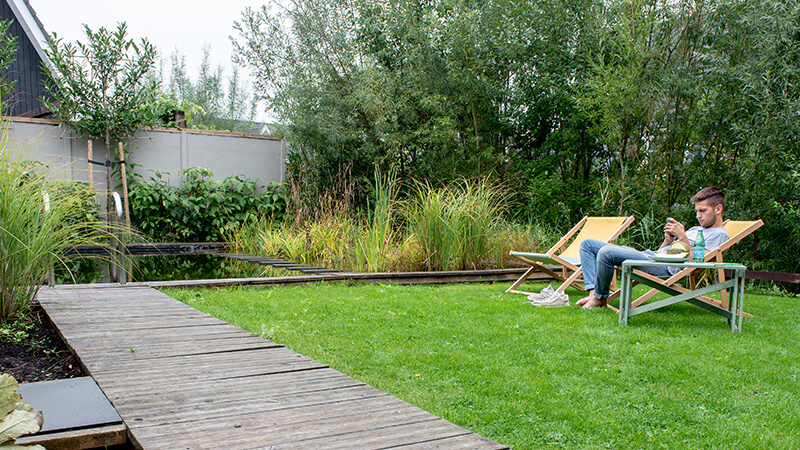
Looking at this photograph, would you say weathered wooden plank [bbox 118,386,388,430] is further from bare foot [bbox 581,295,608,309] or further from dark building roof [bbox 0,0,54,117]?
dark building roof [bbox 0,0,54,117]

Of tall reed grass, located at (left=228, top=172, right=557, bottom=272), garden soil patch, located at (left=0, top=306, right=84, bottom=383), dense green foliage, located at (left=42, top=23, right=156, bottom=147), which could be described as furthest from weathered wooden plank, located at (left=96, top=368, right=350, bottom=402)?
dense green foliage, located at (left=42, top=23, right=156, bottom=147)

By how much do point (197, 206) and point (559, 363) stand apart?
9.37 meters

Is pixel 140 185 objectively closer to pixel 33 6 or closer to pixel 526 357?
pixel 33 6

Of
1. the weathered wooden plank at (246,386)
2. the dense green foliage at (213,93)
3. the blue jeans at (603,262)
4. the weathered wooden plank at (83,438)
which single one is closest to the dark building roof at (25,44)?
the dense green foliage at (213,93)

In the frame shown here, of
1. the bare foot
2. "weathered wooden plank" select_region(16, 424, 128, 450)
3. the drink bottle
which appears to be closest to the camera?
"weathered wooden plank" select_region(16, 424, 128, 450)

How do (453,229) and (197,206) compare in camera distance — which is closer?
(453,229)

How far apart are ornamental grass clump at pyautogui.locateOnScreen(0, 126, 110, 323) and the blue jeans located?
135 inches

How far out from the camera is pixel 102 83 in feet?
33.9

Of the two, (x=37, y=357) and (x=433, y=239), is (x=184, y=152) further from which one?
(x=37, y=357)

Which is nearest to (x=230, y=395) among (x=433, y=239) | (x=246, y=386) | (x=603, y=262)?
(x=246, y=386)

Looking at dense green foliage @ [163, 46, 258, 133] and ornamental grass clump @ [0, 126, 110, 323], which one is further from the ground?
dense green foliage @ [163, 46, 258, 133]

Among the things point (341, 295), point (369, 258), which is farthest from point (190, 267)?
point (341, 295)

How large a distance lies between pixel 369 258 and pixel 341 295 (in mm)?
1586

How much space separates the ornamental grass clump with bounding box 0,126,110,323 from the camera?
2648mm
